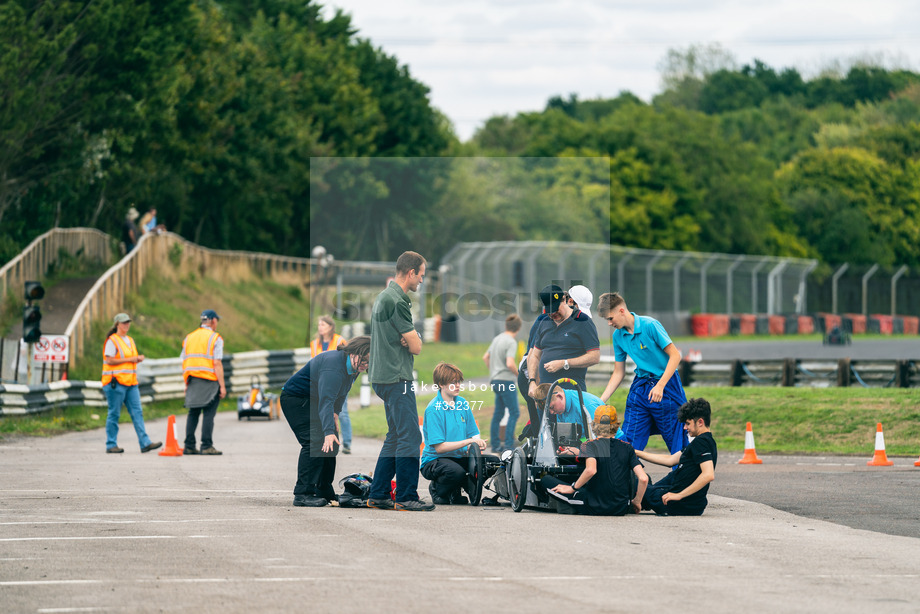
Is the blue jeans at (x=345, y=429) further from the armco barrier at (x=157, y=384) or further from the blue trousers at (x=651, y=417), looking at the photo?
the armco barrier at (x=157, y=384)

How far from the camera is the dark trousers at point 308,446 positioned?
11422 millimetres

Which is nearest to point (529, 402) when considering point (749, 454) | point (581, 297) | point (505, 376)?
point (581, 297)

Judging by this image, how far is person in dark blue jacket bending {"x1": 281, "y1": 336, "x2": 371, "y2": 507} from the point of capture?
1128 centimetres

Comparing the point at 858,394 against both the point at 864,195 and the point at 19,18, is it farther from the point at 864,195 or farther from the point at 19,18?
the point at 864,195

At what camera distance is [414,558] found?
841 cm

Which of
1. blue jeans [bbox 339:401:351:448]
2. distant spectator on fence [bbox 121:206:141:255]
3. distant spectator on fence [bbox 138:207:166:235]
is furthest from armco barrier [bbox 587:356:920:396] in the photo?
distant spectator on fence [bbox 138:207:166:235]

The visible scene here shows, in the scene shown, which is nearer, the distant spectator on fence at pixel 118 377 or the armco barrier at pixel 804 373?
the distant spectator on fence at pixel 118 377

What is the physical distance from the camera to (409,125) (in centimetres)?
6850

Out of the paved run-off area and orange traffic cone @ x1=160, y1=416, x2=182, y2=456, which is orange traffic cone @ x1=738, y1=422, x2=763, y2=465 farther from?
orange traffic cone @ x1=160, y1=416, x2=182, y2=456

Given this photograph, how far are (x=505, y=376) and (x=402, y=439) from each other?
15.8 feet

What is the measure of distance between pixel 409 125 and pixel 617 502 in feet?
193

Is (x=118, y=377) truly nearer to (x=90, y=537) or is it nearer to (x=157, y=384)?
(x=90, y=537)

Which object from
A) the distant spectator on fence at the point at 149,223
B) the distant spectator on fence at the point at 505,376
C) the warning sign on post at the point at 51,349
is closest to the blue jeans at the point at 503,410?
the distant spectator on fence at the point at 505,376

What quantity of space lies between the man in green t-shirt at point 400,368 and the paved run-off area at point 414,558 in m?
0.36
